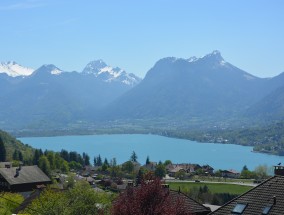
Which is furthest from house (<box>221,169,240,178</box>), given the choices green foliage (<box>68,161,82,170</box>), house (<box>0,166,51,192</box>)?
house (<box>0,166,51,192</box>)

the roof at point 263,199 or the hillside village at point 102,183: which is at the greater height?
the roof at point 263,199

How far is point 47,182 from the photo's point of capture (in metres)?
50.8

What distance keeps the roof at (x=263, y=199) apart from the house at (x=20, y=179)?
32898 mm

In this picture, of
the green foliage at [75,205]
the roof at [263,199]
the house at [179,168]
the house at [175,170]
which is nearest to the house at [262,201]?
the roof at [263,199]

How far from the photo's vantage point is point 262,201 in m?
17.7

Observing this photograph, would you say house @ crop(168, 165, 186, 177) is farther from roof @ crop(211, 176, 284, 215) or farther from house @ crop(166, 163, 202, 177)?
roof @ crop(211, 176, 284, 215)

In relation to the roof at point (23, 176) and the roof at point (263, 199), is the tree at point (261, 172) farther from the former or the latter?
the roof at point (263, 199)

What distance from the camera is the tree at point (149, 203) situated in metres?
14.1

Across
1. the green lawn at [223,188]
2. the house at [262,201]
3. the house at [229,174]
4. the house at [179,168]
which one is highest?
the house at [262,201]

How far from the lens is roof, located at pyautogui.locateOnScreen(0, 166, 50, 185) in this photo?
4819 centimetres

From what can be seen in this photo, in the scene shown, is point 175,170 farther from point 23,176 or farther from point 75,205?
point 75,205

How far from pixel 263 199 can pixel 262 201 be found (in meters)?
0.11

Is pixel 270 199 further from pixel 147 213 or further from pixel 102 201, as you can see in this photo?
pixel 102 201

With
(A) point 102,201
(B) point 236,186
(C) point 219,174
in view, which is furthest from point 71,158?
(A) point 102,201
